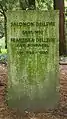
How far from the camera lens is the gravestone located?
653 centimetres

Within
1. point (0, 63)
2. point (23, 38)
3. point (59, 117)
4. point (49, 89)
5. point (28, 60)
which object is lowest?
point (0, 63)

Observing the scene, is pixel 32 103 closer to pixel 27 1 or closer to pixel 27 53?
pixel 27 53

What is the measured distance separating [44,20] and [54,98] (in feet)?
5.02

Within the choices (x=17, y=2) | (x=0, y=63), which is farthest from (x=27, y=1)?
(x=0, y=63)

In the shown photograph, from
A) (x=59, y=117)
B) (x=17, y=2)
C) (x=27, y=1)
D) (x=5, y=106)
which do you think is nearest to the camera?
(x=59, y=117)

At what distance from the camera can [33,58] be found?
6672mm

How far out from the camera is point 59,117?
6531 mm

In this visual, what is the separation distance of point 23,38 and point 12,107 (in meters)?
1.40

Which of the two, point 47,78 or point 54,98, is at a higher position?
point 47,78

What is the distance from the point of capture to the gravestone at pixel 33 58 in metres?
6.53

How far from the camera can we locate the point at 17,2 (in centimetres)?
2538

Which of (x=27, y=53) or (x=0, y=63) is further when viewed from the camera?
(x=0, y=63)

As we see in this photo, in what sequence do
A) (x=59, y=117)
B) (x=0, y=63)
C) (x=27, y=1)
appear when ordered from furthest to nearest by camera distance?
1. (x=27, y=1)
2. (x=0, y=63)
3. (x=59, y=117)

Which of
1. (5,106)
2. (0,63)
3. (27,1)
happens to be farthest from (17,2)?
(5,106)
